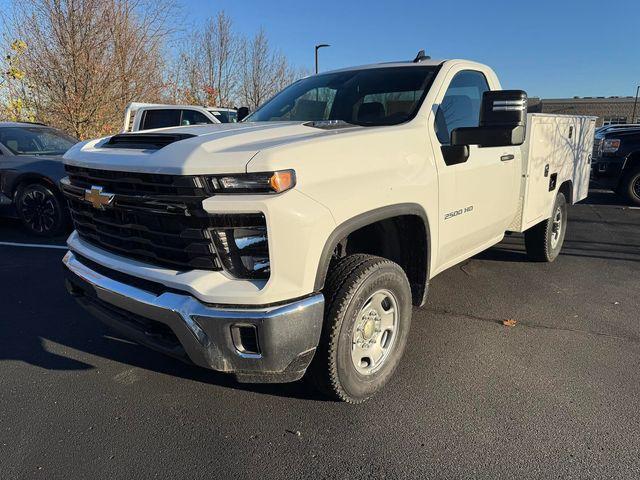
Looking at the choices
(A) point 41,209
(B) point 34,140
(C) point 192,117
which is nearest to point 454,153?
(A) point 41,209

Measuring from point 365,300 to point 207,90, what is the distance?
69.8 ft

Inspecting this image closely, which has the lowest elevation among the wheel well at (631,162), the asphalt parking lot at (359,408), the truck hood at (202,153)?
the asphalt parking lot at (359,408)

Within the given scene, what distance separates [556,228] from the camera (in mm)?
5867

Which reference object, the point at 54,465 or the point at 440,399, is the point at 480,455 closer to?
the point at 440,399

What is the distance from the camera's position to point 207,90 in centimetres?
2202

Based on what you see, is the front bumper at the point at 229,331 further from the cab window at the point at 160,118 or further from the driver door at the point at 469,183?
the cab window at the point at 160,118

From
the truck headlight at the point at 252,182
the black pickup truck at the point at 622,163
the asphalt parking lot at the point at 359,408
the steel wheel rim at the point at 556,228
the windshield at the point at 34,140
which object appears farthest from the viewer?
the black pickup truck at the point at 622,163

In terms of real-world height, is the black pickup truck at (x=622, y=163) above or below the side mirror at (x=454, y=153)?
below

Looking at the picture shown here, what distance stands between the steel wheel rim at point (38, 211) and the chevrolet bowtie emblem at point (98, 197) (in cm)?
504

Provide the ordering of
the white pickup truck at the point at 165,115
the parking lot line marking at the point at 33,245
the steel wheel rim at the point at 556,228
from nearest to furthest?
the steel wheel rim at the point at 556,228 → the parking lot line marking at the point at 33,245 → the white pickup truck at the point at 165,115

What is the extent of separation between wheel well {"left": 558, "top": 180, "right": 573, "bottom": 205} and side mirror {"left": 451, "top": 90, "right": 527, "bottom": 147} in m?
3.23

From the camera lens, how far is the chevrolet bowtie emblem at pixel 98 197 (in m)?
2.55

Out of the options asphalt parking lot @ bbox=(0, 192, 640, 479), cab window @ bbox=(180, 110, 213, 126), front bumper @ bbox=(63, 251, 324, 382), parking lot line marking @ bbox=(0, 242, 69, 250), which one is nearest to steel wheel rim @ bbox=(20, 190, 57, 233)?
parking lot line marking @ bbox=(0, 242, 69, 250)

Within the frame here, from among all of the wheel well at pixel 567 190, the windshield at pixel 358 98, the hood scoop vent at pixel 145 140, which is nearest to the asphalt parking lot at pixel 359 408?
the hood scoop vent at pixel 145 140
